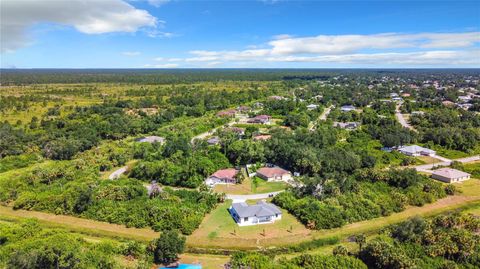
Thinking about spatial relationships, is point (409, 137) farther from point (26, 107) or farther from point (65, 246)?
point (26, 107)

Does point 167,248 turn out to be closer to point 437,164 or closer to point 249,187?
point 249,187

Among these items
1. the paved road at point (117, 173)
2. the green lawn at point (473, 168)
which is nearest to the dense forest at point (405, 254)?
the green lawn at point (473, 168)

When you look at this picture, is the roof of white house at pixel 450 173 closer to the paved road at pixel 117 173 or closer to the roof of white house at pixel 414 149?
the roof of white house at pixel 414 149

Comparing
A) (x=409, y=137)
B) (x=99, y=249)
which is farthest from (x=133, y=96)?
(x=99, y=249)

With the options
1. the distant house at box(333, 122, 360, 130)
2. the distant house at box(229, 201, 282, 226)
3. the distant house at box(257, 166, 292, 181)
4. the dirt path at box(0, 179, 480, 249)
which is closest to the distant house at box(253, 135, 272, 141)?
the distant house at box(257, 166, 292, 181)

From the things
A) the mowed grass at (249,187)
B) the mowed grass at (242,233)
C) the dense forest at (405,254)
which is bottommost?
the mowed grass at (242,233)

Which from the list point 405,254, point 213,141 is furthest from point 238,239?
point 213,141

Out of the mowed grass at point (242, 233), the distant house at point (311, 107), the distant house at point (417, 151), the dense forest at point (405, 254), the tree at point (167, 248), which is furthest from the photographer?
the distant house at point (311, 107)
